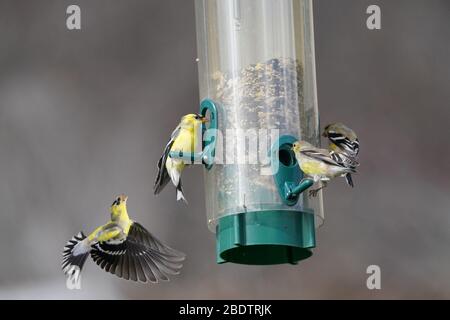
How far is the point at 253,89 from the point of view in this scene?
789 centimetres

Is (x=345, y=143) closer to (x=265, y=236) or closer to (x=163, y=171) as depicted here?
(x=265, y=236)

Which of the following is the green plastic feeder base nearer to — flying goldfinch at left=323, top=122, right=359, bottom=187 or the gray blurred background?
flying goldfinch at left=323, top=122, right=359, bottom=187

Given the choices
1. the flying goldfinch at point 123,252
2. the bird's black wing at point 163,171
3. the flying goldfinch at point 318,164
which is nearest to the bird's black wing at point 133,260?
the flying goldfinch at point 123,252

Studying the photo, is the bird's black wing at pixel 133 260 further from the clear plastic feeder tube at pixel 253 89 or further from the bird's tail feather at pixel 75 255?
the clear plastic feeder tube at pixel 253 89

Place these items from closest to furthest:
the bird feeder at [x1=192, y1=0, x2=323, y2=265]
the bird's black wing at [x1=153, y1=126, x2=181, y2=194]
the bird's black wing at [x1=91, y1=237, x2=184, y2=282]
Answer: the bird feeder at [x1=192, y1=0, x2=323, y2=265] → the bird's black wing at [x1=153, y1=126, x2=181, y2=194] → the bird's black wing at [x1=91, y1=237, x2=184, y2=282]

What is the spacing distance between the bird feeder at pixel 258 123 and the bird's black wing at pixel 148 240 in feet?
2.29

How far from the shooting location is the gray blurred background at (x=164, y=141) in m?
9.62

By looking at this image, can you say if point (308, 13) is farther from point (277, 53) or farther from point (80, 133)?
point (80, 133)

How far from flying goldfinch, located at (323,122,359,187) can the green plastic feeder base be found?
334mm

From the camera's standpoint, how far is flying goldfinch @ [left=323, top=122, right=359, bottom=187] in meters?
7.56

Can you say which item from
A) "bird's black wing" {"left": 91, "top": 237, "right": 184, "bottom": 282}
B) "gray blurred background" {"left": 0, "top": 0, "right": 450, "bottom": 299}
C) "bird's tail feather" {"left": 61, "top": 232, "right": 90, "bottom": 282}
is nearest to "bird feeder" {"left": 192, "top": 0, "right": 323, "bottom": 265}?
"bird's black wing" {"left": 91, "top": 237, "right": 184, "bottom": 282}
